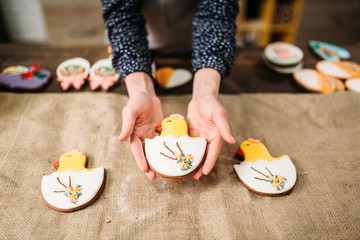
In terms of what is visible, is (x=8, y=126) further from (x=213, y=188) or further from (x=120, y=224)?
(x=213, y=188)

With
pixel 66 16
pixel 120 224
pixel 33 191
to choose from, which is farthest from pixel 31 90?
pixel 66 16

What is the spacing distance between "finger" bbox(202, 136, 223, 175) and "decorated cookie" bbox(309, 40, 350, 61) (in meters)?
1.03

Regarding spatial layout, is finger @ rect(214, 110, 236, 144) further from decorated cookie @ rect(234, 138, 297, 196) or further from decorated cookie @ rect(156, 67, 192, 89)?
decorated cookie @ rect(156, 67, 192, 89)

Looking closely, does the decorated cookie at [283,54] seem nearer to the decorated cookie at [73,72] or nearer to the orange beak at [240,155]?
the orange beak at [240,155]

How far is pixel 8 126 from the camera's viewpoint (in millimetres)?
1054

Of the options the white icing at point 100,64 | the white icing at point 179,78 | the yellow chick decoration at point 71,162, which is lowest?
the yellow chick decoration at point 71,162

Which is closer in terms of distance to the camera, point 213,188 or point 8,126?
point 213,188

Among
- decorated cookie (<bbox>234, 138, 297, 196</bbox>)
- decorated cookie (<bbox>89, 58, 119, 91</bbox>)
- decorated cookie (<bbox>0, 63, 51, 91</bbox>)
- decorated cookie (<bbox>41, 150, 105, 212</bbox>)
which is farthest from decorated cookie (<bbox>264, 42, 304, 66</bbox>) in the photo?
decorated cookie (<bbox>0, 63, 51, 91</bbox>)

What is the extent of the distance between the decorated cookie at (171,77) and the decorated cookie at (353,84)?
769mm

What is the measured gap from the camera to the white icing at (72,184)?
32.0 inches

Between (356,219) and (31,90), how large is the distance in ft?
4.46

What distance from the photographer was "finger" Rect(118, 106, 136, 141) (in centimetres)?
83

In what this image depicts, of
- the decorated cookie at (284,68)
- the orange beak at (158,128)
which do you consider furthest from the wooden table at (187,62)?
the orange beak at (158,128)

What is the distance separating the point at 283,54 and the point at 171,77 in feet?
2.07
